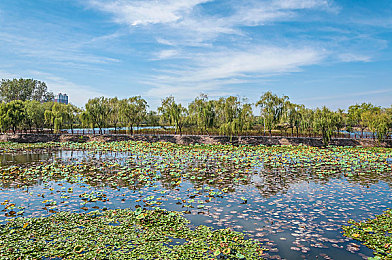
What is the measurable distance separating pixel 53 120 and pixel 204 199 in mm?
43076

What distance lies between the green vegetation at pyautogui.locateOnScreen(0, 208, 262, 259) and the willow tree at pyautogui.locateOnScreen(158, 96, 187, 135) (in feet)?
110

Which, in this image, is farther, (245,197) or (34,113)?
(34,113)

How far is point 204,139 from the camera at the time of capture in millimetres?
38594

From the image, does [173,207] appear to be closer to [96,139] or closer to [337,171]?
[337,171]

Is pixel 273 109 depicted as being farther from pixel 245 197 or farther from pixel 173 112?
pixel 245 197

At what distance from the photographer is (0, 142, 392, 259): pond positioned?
272 inches

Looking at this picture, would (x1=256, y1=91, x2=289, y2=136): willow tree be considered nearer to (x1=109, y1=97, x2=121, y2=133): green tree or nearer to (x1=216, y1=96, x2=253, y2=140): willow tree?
(x1=216, y1=96, x2=253, y2=140): willow tree

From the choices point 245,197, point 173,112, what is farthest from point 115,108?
point 245,197

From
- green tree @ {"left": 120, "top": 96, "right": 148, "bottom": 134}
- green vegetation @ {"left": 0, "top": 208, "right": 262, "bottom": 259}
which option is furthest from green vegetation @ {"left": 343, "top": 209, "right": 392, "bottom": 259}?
green tree @ {"left": 120, "top": 96, "right": 148, "bottom": 134}

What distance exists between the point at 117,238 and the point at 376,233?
24.3ft

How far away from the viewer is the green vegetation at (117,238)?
590cm

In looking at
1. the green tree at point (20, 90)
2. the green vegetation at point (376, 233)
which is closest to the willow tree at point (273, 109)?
the green vegetation at point (376, 233)

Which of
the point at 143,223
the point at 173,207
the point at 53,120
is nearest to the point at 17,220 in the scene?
the point at 143,223

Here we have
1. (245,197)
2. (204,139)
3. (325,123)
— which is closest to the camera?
(245,197)
